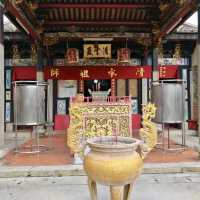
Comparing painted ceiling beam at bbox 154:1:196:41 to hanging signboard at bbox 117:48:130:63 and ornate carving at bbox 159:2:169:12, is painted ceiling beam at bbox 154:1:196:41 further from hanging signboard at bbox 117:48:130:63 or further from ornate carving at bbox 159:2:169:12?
hanging signboard at bbox 117:48:130:63

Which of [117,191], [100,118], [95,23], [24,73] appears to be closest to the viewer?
[117,191]

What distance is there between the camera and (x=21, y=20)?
29.7 feet

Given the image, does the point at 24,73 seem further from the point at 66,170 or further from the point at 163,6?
the point at 66,170

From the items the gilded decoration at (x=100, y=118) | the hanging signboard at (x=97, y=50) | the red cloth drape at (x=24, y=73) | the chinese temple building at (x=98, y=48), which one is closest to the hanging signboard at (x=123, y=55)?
the chinese temple building at (x=98, y=48)

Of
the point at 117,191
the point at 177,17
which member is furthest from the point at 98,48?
the point at 117,191

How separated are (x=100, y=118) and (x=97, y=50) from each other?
5.04 metres

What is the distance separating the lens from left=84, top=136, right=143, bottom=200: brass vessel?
384cm

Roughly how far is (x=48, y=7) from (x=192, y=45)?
6.27 meters

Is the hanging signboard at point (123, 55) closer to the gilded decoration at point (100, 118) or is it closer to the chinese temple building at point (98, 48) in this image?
the chinese temple building at point (98, 48)

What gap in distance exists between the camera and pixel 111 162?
3.83 metres

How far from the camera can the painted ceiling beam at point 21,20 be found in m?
8.02

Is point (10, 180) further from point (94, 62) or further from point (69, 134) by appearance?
point (94, 62)

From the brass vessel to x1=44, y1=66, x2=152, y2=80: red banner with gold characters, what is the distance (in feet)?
28.3

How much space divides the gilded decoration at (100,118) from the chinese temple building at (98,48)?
304cm
